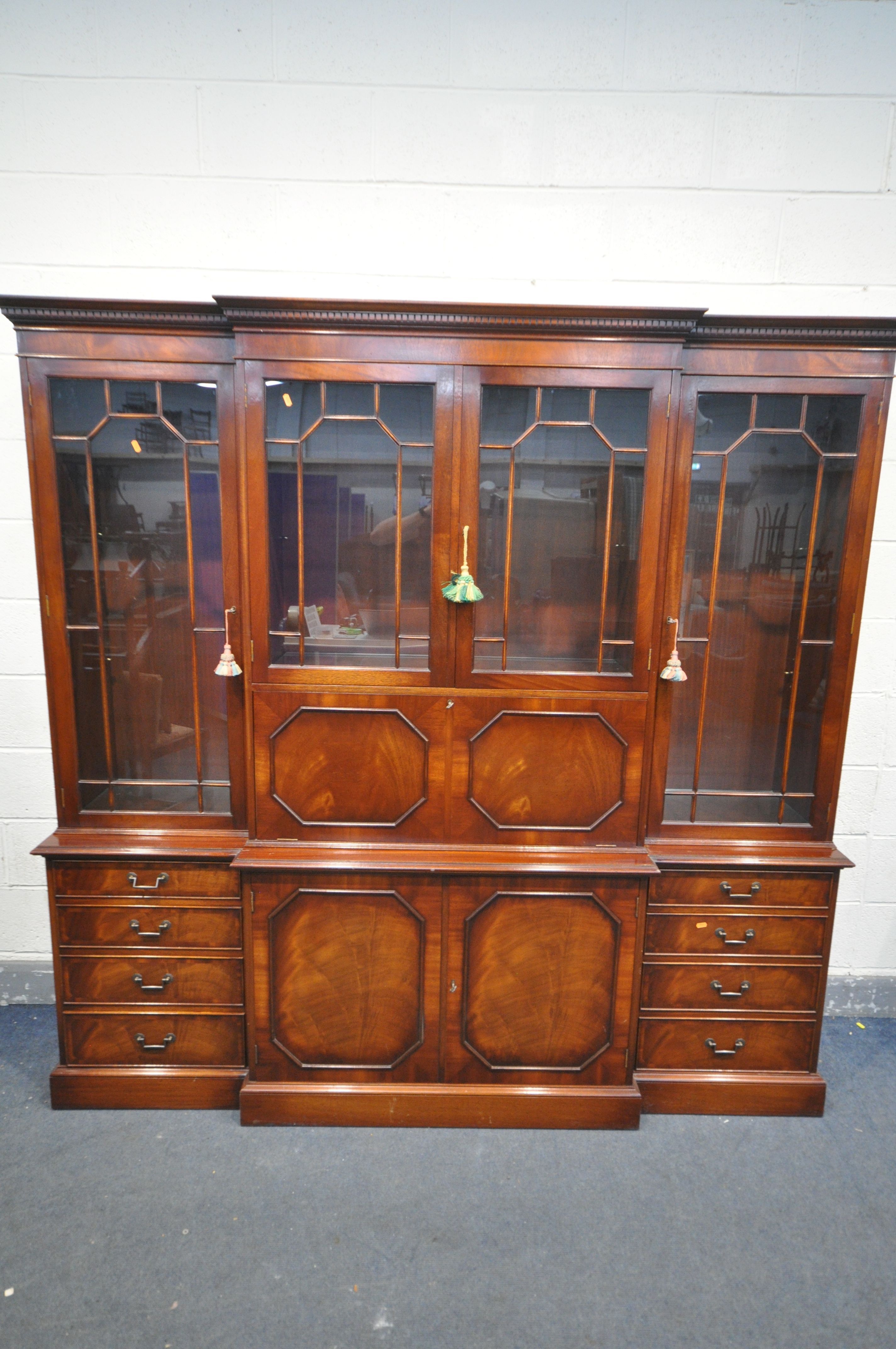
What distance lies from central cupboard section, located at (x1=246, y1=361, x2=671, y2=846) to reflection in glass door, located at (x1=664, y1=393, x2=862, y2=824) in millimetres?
271

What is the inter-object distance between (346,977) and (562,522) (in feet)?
4.35

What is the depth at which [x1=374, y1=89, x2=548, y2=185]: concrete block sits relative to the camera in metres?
1.98

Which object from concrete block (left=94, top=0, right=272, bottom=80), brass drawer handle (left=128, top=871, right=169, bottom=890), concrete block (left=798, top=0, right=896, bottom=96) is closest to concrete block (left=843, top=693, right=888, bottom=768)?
concrete block (left=798, top=0, right=896, bottom=96)

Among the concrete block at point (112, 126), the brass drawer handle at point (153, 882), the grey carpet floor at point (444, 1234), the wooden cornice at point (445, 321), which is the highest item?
the concrete block at point (112, 126)

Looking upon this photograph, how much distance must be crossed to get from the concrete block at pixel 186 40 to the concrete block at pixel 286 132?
6cm

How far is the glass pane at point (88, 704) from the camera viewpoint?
1.91m

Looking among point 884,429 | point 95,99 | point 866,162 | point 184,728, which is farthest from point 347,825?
point 866,162

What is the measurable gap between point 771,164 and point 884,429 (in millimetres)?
903

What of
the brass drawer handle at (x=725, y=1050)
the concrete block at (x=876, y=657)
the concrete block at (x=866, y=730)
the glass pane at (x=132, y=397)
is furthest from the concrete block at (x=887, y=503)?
the glass pane at (x=132, y=397)

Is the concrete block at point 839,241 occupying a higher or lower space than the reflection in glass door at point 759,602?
higher

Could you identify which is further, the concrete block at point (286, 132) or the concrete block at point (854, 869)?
the concrete block at point (854, 869)

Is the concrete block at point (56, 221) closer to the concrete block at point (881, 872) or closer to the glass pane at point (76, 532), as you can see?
the glass pane at point (76, 532)

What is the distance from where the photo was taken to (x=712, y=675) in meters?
2.02

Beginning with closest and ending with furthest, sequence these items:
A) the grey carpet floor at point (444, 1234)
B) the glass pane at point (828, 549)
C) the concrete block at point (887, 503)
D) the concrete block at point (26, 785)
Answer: the grey carpet floor at point (444, 1234)
the glass pane at point (828, 549)
the concrete block at point (887, 503)
the concrete block at point (26, 785)
